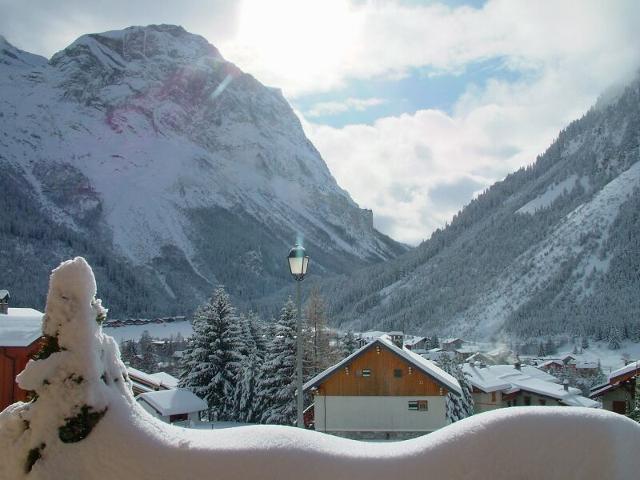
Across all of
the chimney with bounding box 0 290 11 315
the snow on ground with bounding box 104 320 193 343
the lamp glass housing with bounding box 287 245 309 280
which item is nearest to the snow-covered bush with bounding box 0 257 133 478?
the lamp glass housing with bounding box 287 245 309 280

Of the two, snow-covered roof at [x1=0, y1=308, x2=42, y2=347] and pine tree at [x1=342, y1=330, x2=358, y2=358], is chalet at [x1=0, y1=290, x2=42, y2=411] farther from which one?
pine tree at [x1=342, y1=330, x2=358, y2=358]

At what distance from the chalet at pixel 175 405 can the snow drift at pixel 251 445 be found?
2748 centimetres

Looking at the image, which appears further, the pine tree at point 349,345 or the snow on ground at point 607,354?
the snow on ground at point 607,354

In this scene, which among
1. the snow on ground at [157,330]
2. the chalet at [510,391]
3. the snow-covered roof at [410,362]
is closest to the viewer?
the snow-covered roof at [410,362]

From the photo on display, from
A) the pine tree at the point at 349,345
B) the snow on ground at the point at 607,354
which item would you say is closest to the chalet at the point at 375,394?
the pine tree at the point at 349,345

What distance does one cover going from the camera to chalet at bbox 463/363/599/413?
1665 inches

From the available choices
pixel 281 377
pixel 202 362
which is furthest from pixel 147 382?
pixel 281 377

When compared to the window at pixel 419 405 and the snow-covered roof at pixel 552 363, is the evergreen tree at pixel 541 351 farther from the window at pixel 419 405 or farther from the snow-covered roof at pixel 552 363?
the window at pixel 419 405

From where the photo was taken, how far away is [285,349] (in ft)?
101

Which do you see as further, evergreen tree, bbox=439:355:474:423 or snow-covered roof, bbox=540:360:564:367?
snow-covered roof, bbox=540:360:564:367

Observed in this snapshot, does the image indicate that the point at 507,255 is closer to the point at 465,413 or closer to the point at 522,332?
the point at 522,332

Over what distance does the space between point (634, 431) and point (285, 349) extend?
90.7 feet

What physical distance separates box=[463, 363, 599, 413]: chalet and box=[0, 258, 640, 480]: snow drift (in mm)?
39349

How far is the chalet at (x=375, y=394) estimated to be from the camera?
77.1 ft
